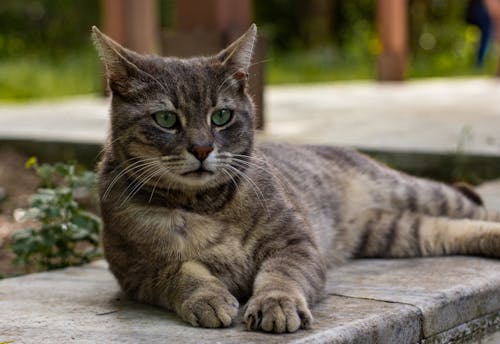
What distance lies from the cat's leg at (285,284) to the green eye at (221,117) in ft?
1.31

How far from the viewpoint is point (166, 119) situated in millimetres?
2711

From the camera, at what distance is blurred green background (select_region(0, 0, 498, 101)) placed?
15.2 meters

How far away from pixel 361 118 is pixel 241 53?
4.28 meters

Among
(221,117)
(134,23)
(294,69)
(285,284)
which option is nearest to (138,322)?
(285,284)

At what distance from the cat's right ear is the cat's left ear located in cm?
31

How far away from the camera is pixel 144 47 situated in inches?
305

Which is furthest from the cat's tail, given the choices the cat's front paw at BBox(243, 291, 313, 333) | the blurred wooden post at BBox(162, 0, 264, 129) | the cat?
the blurred wooden post at BBox(162, 0, 264, 129)

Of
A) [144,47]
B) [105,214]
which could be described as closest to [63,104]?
[144,47]

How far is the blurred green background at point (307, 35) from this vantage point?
1519cm

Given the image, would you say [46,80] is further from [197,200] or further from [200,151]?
[200,151]

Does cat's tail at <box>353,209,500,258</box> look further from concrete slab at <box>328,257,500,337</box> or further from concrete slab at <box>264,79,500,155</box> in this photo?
concrete slab at <box>264,79,500,155</box>

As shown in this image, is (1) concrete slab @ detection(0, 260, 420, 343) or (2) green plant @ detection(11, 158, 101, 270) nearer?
(1) concrete slab @ detection(0, 260, 420, 343)

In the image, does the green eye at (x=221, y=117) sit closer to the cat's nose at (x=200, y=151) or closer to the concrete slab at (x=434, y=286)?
the cat's nose at (x=200, y=151)

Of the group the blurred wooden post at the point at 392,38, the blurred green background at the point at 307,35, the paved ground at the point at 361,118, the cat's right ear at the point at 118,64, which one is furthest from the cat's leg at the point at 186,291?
Result: the blurred green background at the point at 307,35
